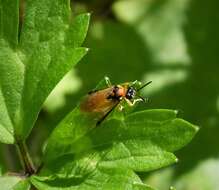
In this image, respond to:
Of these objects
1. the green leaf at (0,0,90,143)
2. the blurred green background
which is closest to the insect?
the green leaf at (0,0,90,143)

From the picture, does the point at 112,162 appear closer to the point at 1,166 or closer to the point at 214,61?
the point at 1,166

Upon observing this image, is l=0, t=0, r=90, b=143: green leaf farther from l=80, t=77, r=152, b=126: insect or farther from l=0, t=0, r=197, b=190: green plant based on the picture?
l=80, t=77, r=152, b=126: insect

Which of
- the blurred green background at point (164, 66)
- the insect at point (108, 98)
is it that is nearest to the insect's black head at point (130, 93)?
the insect at point (108, 98)

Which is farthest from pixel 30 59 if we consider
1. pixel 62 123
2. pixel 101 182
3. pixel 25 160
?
pixel 101 182

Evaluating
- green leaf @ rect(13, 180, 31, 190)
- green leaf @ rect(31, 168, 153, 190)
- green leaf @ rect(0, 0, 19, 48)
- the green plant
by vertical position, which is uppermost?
green leaf @ rect(0, 0, 19, 48)

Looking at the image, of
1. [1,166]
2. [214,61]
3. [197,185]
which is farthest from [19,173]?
[214,61]

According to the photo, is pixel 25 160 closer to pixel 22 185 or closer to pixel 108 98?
pixel 22 185
